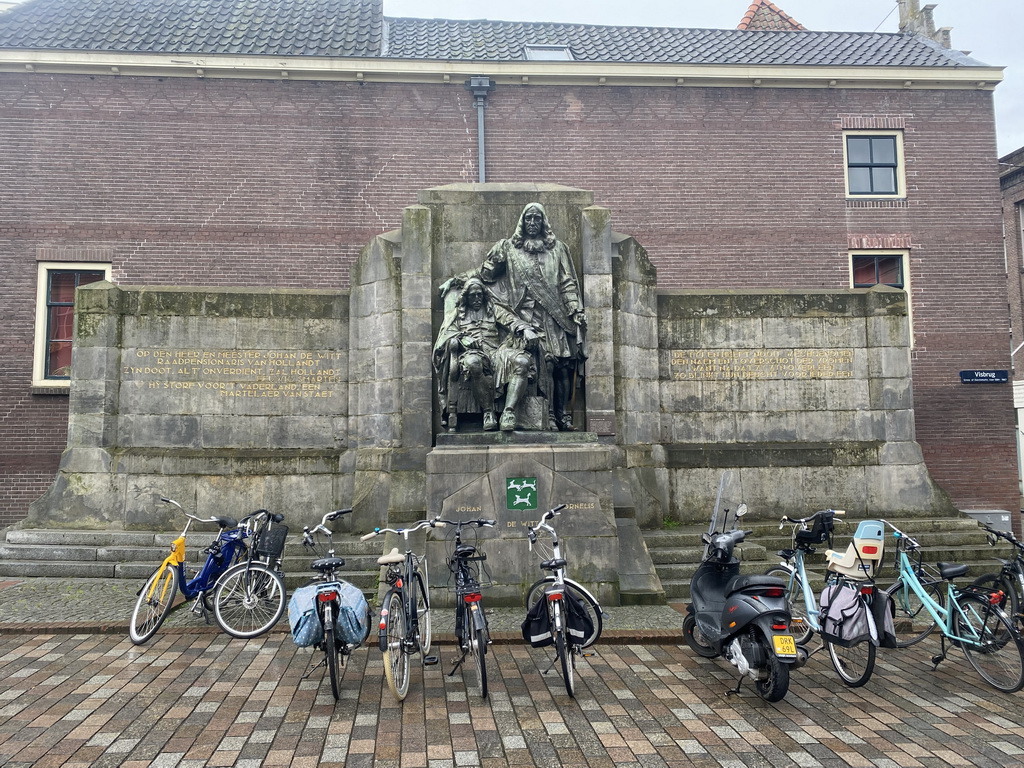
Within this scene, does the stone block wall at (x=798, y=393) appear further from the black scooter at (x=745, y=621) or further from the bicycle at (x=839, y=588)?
the black scooter at (x=745, y=621)

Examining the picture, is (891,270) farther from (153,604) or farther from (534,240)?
(153,604)

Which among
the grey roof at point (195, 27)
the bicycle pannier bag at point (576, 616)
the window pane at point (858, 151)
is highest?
the grey roof at point (195, 27)

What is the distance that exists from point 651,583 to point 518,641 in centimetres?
225

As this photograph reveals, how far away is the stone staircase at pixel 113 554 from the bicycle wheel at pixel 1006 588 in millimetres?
6628

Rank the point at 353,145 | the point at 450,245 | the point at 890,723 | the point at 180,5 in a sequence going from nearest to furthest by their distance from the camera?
the point at 890,723, the point at 450,245, the point at 353,145, the point at 180,5

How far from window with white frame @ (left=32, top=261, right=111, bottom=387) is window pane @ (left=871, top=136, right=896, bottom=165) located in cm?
1828

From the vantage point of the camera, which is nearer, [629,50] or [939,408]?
[939,408]

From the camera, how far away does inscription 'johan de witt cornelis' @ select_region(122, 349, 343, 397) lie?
36.2 ft

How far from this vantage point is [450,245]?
34.9 ft

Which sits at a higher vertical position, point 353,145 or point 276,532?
point 353,145

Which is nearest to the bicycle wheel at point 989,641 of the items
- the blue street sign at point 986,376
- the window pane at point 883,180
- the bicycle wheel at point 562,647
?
the bicycle wheel at point 562,647

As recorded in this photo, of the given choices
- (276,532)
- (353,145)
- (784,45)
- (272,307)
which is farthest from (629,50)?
(276,532)

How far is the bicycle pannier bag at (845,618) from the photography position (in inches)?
235

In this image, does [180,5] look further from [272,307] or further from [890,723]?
[890,723]
